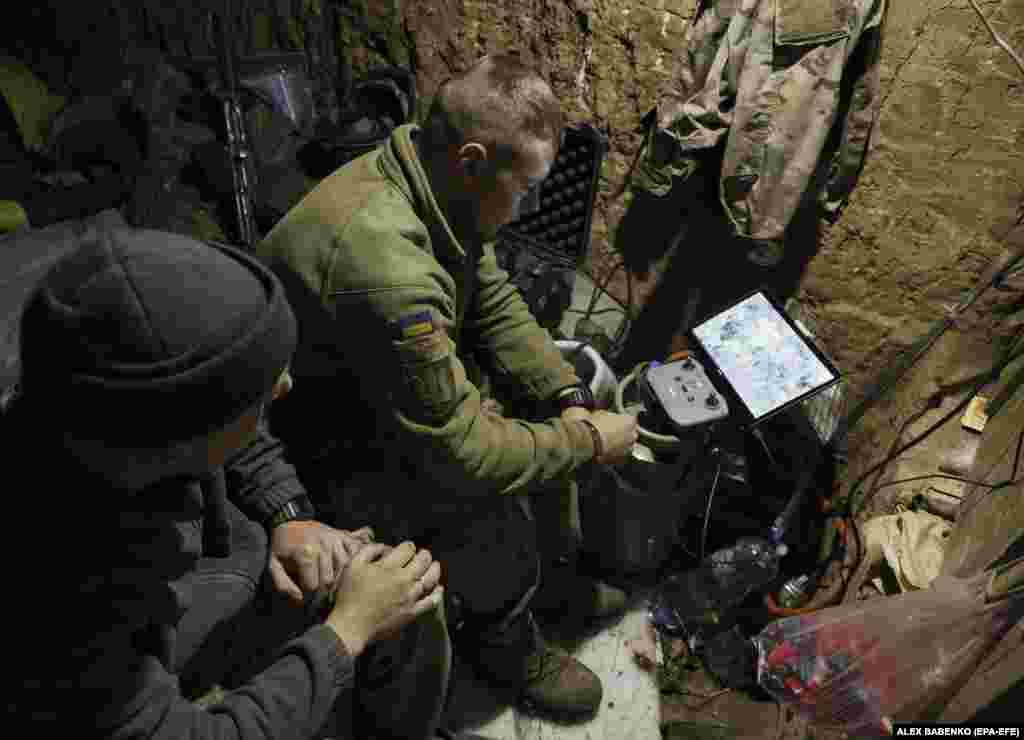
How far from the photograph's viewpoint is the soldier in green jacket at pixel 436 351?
162 centimetres

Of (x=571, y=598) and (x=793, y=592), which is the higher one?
(x=793, y=592)

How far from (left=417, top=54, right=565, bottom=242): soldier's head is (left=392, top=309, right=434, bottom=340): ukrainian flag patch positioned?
375 mm

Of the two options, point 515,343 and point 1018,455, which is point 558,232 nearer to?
point 515,343

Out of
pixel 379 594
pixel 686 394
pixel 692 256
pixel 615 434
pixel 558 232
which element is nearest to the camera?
pixel 379 594

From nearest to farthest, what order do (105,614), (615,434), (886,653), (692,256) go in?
(105,614) → (886,653) → (615,434) → (692,256)

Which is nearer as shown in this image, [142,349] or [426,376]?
[142,349]

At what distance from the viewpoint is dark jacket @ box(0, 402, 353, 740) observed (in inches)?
39.3

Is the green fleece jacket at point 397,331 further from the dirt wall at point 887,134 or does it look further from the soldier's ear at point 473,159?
the dirt wall at point 887,134

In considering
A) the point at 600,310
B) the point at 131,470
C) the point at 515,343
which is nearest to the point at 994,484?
the point at 515,343

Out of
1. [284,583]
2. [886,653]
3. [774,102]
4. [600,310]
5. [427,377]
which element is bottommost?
[600,310]

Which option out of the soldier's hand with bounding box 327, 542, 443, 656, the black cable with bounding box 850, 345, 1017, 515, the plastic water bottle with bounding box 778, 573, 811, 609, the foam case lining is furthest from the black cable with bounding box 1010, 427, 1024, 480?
the soldier's hand with bounding box 327, 542, 443, 656

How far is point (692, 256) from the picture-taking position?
10.3 ft

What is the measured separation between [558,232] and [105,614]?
222 centimetres

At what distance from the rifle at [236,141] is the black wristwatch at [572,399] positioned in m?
1.31
